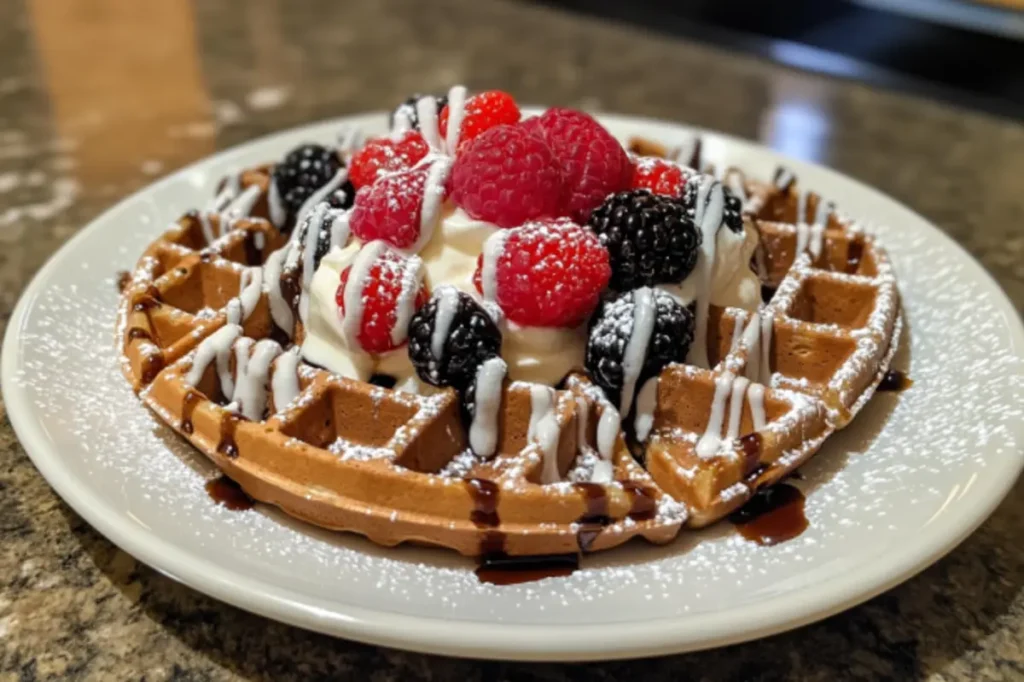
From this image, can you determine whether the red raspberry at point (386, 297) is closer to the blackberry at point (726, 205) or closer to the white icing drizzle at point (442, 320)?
the white icing drizzle at point (442, 320)

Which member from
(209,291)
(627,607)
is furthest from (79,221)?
(627,607)

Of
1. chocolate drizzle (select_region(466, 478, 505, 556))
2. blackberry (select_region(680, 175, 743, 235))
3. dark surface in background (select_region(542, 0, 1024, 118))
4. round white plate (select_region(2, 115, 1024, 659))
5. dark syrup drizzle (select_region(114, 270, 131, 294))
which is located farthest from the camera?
dark surface in background (select_region(542, 0, 1024, 118))

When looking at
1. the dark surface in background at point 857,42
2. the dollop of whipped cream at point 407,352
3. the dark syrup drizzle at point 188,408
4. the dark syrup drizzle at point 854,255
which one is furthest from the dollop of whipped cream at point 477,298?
the dark surface in background at point 857,42

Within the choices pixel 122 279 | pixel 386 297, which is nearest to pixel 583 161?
pixel 386 297

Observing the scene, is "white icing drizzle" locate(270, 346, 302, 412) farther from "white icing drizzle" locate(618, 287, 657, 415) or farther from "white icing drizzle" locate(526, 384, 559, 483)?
"white icing drizzle" locate(618, 287, 657, 415)

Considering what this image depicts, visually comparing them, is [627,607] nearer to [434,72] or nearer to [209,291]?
[209,291]

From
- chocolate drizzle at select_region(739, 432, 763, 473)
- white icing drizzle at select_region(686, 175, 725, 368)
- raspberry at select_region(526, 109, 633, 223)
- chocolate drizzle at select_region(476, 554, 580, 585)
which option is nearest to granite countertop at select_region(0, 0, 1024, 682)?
chocolate drizzle at select_region(476, 554, 580, 585)
